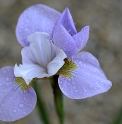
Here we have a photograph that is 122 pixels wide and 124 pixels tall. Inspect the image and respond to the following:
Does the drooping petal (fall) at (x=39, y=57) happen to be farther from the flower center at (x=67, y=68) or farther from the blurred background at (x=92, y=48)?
the blurred background at (x=92, y=48)

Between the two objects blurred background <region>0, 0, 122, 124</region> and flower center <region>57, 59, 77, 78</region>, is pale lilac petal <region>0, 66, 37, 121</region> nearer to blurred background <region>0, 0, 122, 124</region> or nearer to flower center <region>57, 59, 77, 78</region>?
flower center <region>57, 59, 77, 78</region>

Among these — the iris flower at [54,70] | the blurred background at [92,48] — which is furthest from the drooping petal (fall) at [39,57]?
the blurred background at [92,48]

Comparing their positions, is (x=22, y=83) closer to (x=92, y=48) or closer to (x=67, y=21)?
(x=67, y=21)

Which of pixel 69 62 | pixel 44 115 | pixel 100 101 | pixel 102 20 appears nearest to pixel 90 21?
pixel 102 20

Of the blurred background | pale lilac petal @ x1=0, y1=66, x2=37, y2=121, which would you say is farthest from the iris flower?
the blurred background

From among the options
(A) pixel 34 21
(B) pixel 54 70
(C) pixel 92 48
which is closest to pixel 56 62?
(B) pixel 54 70
